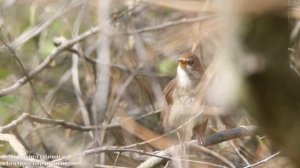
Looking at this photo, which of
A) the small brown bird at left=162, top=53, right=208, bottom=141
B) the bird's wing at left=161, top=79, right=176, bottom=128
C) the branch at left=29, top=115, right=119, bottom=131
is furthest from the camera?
the bird's wing at left=161, top=79, right=176, bottom=128

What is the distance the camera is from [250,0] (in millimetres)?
727

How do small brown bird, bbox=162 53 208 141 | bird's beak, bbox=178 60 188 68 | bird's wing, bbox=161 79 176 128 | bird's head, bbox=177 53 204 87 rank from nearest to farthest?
small brown bird, bbox=162 53 208 141 < bird's wing, bbox=161 79 176 128 < bird's head, bbox=177 53 204 87 < bird's beak, bbox=178 60 188 68

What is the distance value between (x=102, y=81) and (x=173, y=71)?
3.83ft

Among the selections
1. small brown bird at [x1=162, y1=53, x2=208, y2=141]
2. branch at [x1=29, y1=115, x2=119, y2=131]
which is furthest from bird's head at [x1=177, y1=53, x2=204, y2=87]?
branch at [x1=29, y1=115, x2=119, y2=131]

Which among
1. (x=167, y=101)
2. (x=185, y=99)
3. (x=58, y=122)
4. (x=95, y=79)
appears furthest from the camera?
(x=95, y=79)

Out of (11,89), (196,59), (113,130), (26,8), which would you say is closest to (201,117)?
(196,59)

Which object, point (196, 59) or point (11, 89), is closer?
point (11, 89)

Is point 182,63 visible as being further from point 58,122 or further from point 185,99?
point 58,122

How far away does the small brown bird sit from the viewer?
4.18 metres

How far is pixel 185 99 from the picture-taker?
450 centimetres

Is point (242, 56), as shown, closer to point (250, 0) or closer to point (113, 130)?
point (250, 0)

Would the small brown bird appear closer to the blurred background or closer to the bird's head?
the bird's head

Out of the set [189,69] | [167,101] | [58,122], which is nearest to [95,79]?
[167,101]

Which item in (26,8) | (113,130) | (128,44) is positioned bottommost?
(113,130)
